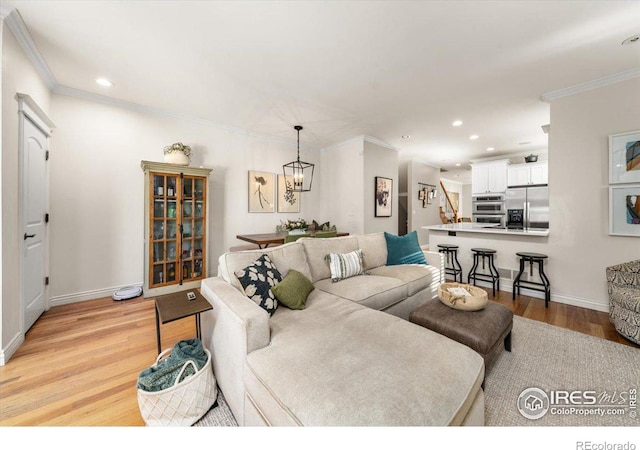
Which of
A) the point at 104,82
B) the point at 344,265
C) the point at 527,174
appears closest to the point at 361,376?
the point at 344,265

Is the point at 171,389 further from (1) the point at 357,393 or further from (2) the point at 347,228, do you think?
(2) the point at 347,228

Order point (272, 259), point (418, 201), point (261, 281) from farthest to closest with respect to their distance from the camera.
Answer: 1. point (418, 201)
2. point (272, 259)
3. point (261, 281)

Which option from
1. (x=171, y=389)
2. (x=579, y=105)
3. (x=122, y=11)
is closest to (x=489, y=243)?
(x=579, y=105)

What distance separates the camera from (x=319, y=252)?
103 inches

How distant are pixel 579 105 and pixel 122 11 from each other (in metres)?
4.91

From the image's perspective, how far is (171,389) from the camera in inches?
50.2

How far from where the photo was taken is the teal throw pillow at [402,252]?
10.5ft

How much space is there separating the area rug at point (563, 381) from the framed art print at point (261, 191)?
3.46 metres

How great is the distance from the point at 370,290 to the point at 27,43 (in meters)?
3.84

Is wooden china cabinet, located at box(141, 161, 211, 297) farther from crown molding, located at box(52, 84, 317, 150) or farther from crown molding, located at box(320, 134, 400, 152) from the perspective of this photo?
crown molding, located at box(320, 134, 400, 152)

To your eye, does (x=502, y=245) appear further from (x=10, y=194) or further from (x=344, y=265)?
(x=10, y=194)

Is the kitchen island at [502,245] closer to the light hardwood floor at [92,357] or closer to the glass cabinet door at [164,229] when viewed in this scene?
the light hardwood floor at [92,357]

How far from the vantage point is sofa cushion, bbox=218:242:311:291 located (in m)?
1.89

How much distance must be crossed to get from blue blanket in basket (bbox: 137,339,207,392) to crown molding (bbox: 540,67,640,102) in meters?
4.81
